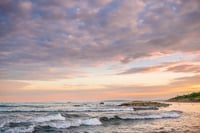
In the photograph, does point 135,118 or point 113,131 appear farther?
point 135,118

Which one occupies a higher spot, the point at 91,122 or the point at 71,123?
the point at 71,123

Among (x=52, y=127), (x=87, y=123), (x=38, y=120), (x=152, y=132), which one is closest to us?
(x=152, y=132)

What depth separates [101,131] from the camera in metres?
18.9

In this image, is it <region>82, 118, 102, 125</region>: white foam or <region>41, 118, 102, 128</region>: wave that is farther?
<region>82, 118, 102, 125</region>: white foam

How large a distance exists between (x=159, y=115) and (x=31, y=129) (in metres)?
16.8

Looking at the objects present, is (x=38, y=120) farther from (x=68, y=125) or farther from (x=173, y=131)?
(x=173, y=131)

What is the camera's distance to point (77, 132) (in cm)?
1853

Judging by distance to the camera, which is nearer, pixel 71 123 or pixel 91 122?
pixel 71 123

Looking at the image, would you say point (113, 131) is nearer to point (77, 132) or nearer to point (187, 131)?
point (77, 132)

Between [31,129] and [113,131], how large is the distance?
226 inches

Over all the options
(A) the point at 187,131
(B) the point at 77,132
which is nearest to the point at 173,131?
(A) the point at 187,131

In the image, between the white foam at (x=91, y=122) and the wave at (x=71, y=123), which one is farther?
the white foam at (x=91, y=122)

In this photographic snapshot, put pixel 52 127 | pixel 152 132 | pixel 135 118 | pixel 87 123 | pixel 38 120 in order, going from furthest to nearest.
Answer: pixel 135 118 < pixel 38 120 < pixel 87 123 < pixel 52 127 < pixel 152 132

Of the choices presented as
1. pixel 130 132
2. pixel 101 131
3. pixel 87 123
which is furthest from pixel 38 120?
pixel 130 132
